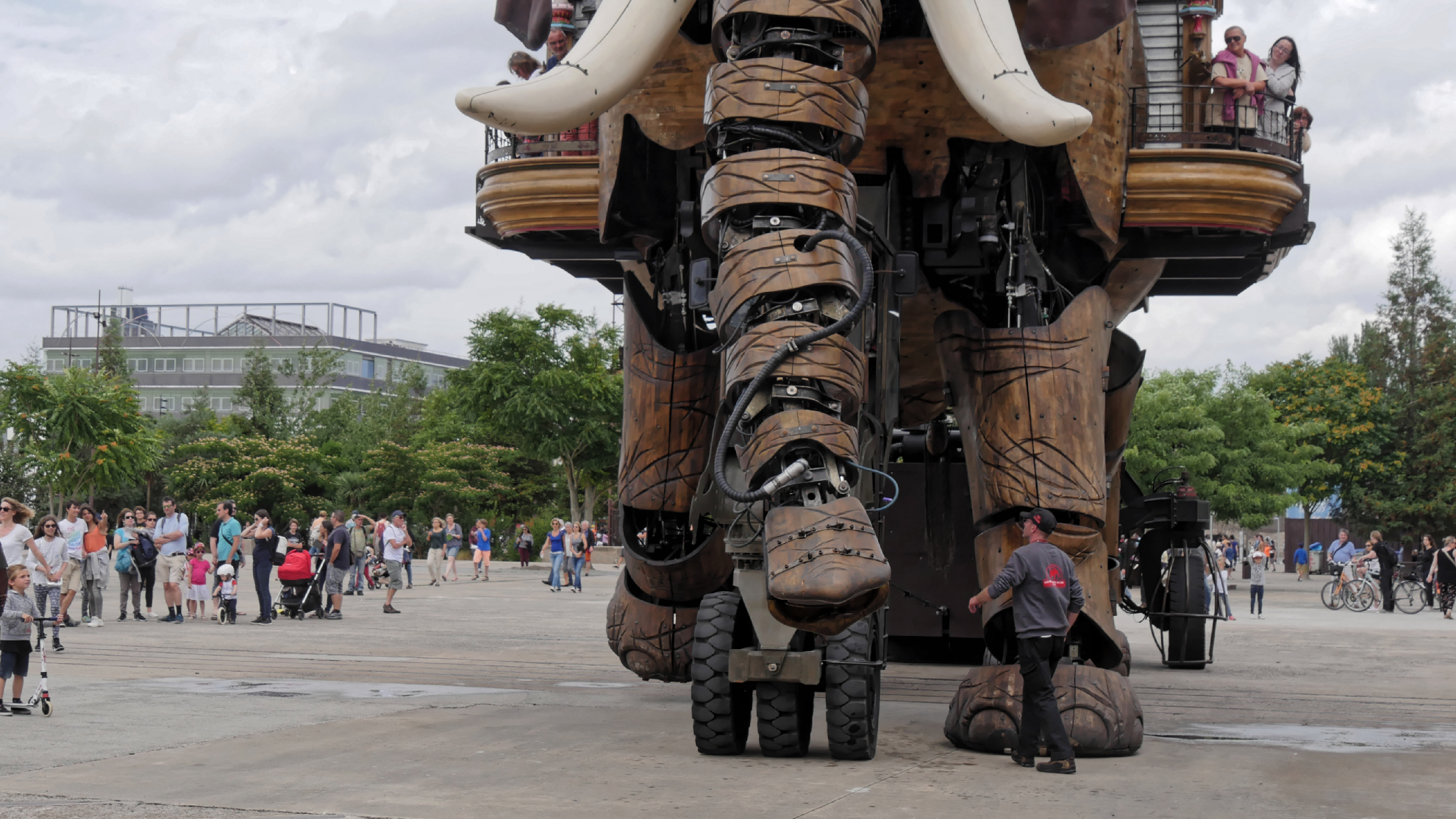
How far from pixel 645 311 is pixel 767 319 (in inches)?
106

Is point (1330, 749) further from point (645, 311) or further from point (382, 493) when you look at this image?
point (382, 493)

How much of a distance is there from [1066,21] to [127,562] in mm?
14229

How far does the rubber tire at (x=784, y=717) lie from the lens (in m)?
7.56

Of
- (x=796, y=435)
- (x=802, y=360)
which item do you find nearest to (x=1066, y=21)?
(x=802, y=360)

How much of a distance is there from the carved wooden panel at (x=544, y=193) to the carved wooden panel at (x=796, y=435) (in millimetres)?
3892

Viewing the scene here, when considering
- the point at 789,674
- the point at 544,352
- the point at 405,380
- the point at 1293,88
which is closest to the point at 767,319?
the point at 789,674

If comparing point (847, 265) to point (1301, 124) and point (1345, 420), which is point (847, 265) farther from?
point (1345, 420)

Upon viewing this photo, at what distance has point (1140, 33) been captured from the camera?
384 inches

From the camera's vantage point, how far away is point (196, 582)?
750 inches

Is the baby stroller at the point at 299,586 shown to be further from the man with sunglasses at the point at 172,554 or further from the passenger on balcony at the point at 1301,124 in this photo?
the passenger on balcony at the point at 1301,124

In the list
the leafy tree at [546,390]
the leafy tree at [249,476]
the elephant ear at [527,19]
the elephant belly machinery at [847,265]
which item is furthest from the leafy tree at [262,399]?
the elephant ear at [527,19]

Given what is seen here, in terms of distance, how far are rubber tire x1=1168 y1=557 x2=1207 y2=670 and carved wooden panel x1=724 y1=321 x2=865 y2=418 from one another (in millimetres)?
8675

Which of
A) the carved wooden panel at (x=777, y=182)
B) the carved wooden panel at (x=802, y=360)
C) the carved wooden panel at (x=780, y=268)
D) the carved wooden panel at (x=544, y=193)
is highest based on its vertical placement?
the carved wooden panel at (x=544, y=193)

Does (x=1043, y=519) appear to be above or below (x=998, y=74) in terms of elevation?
below
